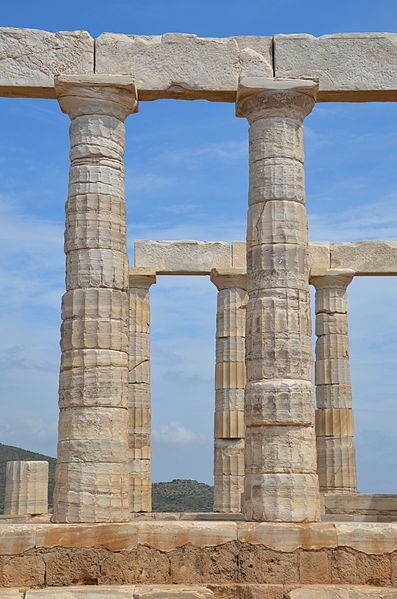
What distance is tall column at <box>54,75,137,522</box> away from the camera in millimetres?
16672

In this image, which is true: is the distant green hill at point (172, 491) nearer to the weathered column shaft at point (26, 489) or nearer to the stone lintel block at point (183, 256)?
the weathered column shaft at point (26, 489)

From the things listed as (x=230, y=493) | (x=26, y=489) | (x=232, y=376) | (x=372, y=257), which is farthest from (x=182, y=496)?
(x=372, y=257)

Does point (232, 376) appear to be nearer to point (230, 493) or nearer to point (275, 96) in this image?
point (230, 493)

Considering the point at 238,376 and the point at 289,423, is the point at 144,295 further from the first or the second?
the point at 289,423

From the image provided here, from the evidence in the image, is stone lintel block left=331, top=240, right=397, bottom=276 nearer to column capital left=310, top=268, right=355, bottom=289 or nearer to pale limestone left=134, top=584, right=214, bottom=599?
column capital left=310, top=268, right=355, bottom=289

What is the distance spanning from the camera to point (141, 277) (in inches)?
1100

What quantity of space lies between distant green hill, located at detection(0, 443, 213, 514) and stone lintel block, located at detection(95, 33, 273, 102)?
36.8 m

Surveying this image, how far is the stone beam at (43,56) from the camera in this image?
17953 millimetres

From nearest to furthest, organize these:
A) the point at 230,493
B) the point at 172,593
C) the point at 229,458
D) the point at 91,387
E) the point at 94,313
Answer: the point at 172,593 → the point at 91,387 → the point at 94,313 → the point at 230,493 → the point at 229,458

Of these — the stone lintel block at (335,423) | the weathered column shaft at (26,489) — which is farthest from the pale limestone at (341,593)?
the stone lintel block at (335,423)

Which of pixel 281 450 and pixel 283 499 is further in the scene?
pixel 281 450

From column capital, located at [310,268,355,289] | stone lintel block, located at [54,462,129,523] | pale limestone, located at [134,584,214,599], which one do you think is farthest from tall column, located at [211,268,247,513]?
pale limestone, located at [134,584,214,599]

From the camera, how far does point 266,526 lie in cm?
1598

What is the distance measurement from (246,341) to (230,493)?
1083 centimetres
